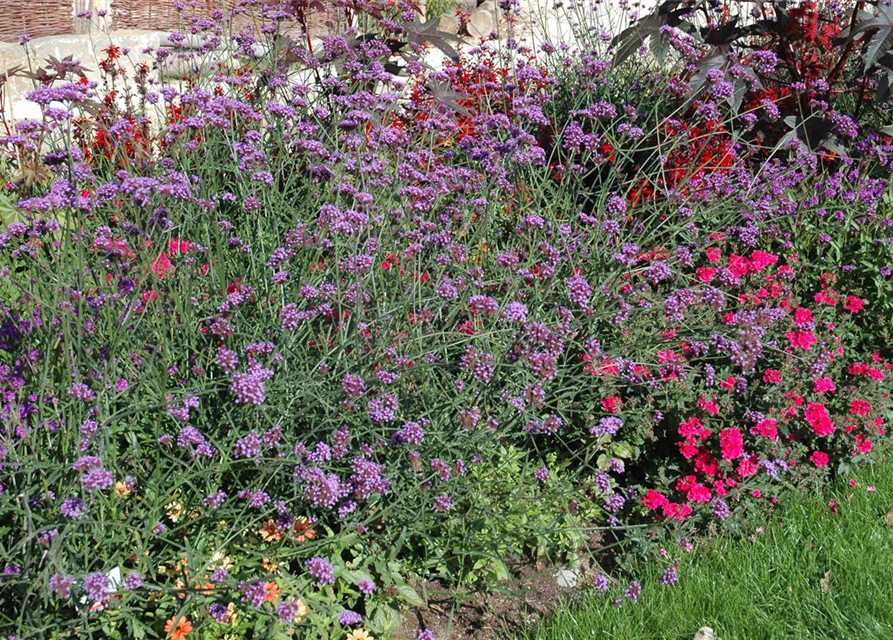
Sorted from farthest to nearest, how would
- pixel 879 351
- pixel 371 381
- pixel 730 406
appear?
pixel 879 351 → pixel 730 406 → pixel 371 381

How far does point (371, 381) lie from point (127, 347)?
69 cm

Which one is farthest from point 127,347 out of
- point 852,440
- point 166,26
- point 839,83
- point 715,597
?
point 166,26

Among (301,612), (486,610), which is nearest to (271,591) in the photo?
(301,612)

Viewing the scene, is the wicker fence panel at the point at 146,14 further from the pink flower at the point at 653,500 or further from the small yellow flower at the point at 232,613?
the small yellow flower at the point at 232,613

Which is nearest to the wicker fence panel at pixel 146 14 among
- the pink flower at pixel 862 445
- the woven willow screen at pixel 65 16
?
the woven willow screen at pixel 65 16

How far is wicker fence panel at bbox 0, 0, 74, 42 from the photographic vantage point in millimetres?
9477

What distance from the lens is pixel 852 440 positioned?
3.18m

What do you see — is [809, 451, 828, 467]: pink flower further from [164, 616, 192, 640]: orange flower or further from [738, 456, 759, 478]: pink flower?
[164, 616, 192, 640]: orange flower

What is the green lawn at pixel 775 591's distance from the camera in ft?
8.25

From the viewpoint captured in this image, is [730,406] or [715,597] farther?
[730,406]

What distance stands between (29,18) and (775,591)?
967 centimetres

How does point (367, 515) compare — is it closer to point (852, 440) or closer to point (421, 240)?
point (421, 240)

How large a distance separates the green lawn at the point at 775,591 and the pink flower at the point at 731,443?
11.2 inches

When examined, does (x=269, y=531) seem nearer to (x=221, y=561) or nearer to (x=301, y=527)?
(x=301, y=527)
